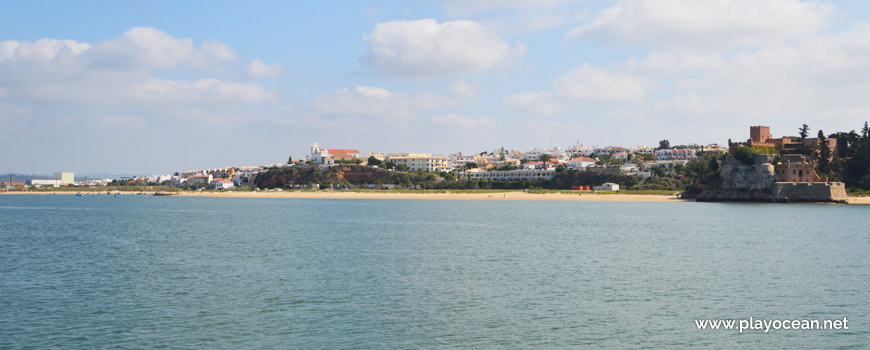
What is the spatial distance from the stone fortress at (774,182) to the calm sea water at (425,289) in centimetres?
4197

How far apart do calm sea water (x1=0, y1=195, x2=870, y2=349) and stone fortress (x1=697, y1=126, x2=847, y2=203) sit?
41974 mm

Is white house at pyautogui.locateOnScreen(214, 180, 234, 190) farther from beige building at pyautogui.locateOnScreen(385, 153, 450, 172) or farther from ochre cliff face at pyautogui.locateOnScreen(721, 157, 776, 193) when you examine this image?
ochre cliff face at pyautogui.locateOnScreen(721, 157, 776, 193)

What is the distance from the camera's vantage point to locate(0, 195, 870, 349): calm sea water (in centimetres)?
1566

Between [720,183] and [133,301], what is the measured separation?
79775 millimetres

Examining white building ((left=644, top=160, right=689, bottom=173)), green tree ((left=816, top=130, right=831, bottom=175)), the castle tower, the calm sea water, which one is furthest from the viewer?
white building ((left=644, top=160, right=689, bottom=173))

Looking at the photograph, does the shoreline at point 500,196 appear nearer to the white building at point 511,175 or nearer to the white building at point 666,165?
the white building at point 511,175

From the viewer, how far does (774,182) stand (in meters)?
80.6

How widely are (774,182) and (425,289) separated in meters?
72.1

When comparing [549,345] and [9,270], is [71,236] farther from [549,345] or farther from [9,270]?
[549,345]

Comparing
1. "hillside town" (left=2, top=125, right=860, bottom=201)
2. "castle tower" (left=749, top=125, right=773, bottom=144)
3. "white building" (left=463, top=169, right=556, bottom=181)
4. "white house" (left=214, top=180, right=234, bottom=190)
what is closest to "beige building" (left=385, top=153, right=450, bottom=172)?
"hillside town" (left=2, top=125, right=860, bottom=201)

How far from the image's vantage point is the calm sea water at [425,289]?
15664 mm

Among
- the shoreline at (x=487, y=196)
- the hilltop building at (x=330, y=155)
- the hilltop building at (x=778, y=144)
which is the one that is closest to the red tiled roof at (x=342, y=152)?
the hilltop building at (x=330, y=155)

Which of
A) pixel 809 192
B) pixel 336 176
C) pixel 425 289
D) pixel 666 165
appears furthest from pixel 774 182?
pixel 336 176

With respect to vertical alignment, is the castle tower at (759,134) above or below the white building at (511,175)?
above
